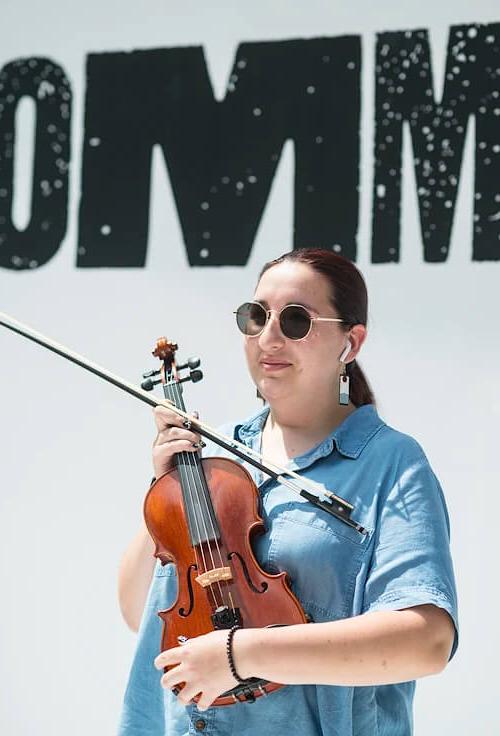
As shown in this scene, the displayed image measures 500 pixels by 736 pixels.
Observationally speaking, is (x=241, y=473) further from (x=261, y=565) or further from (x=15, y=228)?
(x=15, y=228)

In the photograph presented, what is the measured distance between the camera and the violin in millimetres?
1571

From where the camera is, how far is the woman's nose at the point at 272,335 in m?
1.72

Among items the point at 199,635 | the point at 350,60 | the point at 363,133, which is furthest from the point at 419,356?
the point at 199,635

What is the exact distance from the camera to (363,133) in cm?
296

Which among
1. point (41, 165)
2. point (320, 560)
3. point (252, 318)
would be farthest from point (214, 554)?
point (41, 165)

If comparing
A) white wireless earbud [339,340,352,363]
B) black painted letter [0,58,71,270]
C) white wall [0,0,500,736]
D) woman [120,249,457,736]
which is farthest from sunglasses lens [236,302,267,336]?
black painted letter [0,58,71,270]

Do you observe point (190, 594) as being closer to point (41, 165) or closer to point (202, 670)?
point (202, 670)

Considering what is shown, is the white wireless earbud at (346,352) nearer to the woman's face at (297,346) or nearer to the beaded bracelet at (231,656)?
the woman's face at (297,346)

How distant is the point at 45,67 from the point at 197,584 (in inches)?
83.8

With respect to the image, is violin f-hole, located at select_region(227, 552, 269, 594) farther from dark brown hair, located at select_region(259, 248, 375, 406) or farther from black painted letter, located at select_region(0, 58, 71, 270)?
black painted letter, located at select_region(0, 58, 71, 270)

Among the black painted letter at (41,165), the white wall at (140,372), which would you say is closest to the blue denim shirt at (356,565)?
the white wall at (140,372)

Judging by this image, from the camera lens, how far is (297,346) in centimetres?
173

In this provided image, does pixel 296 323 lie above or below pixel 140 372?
above

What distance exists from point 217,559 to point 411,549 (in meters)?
0.28
